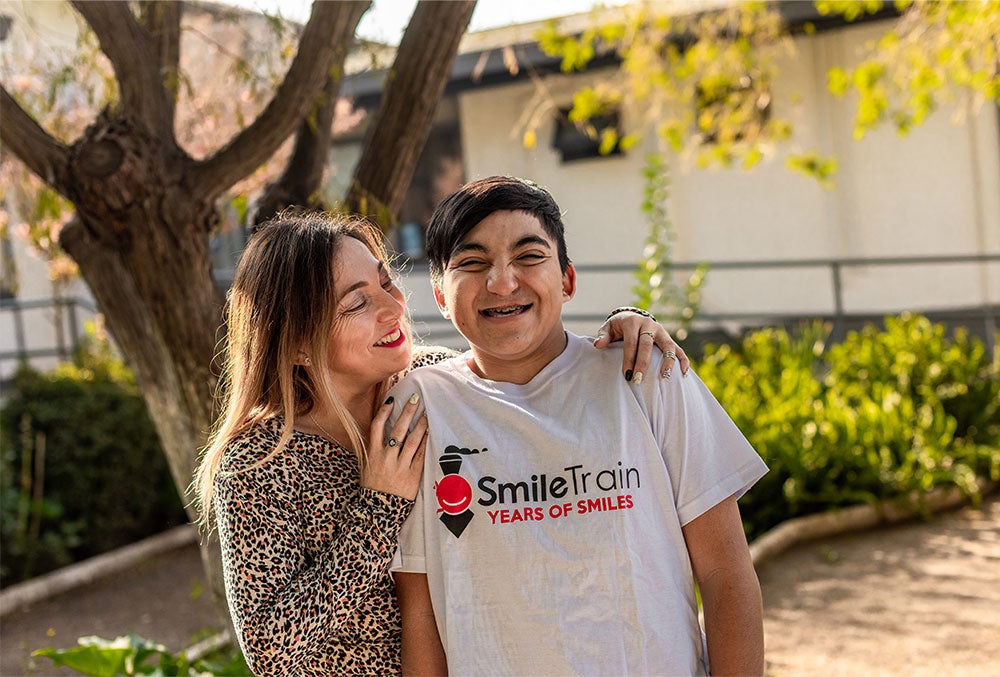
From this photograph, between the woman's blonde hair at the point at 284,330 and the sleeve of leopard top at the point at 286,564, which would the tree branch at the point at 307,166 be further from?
the sleeve of leopard top at the point at 286,564

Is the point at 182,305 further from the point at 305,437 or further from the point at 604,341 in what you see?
the point at 604,341

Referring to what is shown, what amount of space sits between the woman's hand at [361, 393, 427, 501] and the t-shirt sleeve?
50cm

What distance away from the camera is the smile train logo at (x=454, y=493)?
2.33m

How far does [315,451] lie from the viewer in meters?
2.50

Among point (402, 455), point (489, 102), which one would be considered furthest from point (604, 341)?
point (489, 102)

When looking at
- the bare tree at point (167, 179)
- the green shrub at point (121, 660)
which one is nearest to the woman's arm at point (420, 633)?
the bare tree at point (167, 179)

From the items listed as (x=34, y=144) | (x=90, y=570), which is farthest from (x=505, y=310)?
Answer: (x=90, y=570)

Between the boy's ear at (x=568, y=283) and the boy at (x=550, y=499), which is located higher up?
the boy's ear at (x=568, y=283)

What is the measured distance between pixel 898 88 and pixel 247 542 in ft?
23.7

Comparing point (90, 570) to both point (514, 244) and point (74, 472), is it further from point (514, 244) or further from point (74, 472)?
point (514, 244)

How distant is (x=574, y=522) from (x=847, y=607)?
4288mm

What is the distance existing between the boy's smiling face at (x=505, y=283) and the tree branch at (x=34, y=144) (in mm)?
1584

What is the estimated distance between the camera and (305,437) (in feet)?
8.23

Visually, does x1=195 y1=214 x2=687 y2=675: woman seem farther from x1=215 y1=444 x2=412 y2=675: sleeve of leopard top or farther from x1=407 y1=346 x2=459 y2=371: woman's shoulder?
x1=407 y1=346 x2=459 y2=371: woman's shoulder
